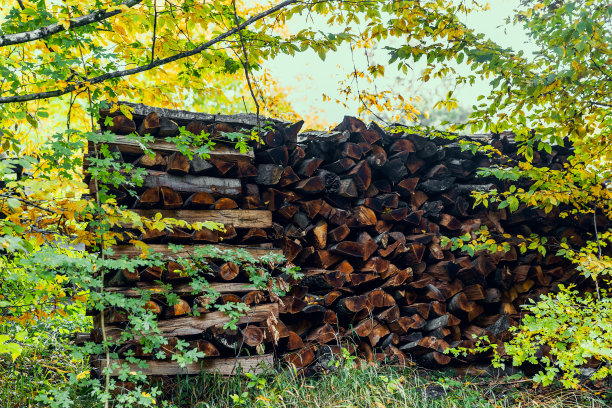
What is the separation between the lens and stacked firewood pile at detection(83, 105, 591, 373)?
3152 mm

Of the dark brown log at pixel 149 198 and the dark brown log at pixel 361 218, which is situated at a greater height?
the dark brown log at pixel 361 218

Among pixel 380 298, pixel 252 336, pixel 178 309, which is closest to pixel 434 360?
pixel 380 298

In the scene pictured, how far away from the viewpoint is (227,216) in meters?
3.29

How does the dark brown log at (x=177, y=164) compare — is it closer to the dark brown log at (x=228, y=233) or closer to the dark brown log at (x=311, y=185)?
the dark brown log at (x=228, y=233)

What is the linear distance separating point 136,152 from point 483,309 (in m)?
3.20

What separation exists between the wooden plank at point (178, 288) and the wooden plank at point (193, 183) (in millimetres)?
657

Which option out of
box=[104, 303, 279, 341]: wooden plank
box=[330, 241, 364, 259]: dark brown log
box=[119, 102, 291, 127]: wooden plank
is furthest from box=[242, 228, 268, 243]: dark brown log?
box=[119, 102, 291, 127]: wooden plank

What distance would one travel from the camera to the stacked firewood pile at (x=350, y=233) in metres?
3.15

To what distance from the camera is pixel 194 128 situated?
328cm

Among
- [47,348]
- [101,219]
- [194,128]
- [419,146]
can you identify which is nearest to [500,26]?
[419,146]

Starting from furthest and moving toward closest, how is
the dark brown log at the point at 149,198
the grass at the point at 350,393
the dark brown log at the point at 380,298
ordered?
1. the dark brown log at the point at 380,298
2. the dark brown log at the point at 149,198
3. the grass at the point at 350,393

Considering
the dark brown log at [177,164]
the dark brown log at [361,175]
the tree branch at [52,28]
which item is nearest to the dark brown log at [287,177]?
the dark brown log at [361,175]

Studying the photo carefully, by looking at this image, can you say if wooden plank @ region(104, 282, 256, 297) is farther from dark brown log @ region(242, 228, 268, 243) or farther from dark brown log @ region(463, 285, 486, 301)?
dark brown log @ region(463, 285, 486, 301)

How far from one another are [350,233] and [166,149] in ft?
5.26
